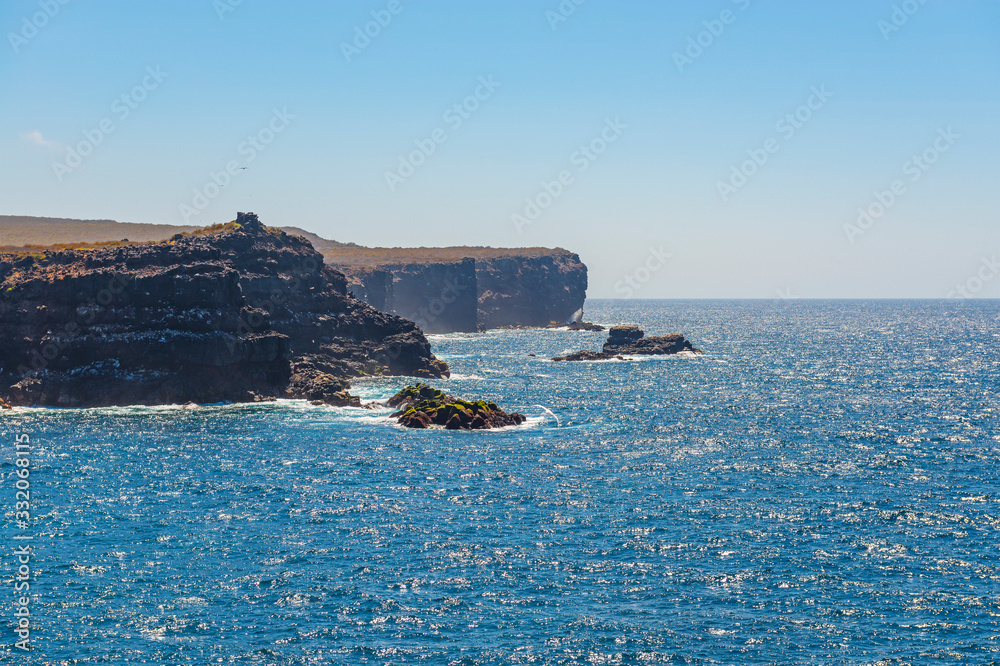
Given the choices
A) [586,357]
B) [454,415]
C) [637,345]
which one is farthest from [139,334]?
[637,345]

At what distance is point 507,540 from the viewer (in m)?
49.8

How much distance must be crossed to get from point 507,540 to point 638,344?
13133cm

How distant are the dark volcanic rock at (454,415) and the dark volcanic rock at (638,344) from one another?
84.8 m

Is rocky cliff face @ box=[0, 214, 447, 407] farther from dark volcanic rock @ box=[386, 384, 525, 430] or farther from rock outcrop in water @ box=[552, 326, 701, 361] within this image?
rock outcrop in water @ box=[552, 326, 701, 361]

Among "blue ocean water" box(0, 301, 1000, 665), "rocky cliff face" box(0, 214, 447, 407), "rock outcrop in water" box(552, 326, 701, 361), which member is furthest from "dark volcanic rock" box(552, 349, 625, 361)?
"blue ocean water" box(0, 301, 1000, 665)

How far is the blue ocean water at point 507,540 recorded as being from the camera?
1439 inches

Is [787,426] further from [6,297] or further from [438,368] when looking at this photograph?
[6,297]

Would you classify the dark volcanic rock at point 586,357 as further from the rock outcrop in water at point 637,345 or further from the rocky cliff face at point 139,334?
the rocky cliff face at point 139,334

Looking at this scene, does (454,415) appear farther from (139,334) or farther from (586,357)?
(586,357)

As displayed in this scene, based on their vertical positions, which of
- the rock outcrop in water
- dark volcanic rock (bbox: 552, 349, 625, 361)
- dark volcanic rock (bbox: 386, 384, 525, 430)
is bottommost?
dark volcanic rock (bbox: 386, 384, 525, 430)

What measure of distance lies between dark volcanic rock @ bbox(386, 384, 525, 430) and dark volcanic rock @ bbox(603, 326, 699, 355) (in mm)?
84820

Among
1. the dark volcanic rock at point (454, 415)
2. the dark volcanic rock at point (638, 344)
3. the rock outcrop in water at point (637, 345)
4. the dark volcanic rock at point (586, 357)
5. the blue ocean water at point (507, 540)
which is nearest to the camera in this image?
the blue ocean water at point (507, 540)

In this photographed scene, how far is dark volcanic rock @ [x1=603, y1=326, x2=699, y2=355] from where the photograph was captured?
577 feet

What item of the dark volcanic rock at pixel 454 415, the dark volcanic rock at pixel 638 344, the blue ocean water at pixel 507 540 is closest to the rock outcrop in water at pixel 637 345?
the dark volcanic rock at pixel 638 344
